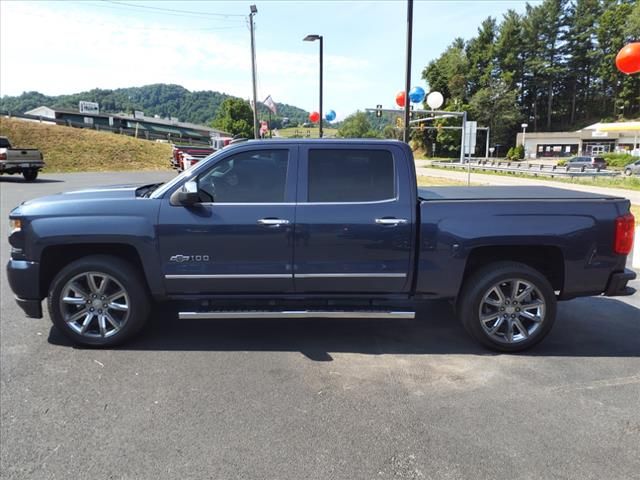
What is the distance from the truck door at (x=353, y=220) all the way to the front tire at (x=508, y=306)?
636 mm

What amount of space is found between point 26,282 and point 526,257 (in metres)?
4.61

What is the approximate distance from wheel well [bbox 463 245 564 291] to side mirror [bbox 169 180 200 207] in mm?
2510

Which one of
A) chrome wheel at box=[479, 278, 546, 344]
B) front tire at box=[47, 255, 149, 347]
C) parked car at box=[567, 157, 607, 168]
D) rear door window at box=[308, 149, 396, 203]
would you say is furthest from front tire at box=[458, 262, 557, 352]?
parked car at box=[567, 157, 607, 168]

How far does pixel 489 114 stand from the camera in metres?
81.6

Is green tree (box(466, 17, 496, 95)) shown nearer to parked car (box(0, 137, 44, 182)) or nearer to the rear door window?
parked car (box(0, 137, 44, 182))

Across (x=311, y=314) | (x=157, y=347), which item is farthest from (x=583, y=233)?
(x=157, y=347)

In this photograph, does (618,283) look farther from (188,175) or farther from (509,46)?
(509,46)

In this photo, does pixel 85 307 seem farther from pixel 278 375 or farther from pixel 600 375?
pixel 600 375

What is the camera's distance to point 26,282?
14.0 feet

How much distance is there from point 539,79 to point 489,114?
21.4 meters

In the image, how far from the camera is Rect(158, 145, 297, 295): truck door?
164 inches

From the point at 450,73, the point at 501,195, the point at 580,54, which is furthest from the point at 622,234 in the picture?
the point at 580,54

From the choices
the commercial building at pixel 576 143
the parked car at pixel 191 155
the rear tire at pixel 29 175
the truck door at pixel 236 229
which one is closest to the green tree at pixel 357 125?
the commercial building at pixel 576 143

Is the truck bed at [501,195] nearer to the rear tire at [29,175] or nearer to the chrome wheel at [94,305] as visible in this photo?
the chrome wheel at [94,305]
